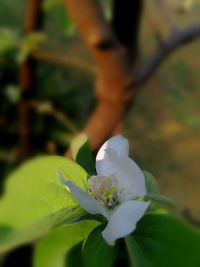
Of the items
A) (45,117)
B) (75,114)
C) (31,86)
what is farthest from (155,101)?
(31,86)

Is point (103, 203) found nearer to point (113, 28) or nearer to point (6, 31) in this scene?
point (113, 28)

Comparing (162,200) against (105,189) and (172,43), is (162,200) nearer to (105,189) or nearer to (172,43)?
(105,189)

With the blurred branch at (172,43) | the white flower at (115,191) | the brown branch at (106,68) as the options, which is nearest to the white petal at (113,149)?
the white flower at (115,191)

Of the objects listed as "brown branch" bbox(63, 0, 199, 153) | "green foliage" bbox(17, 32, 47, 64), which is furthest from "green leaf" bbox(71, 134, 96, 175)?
"green foliage" bbox(17, 32, 47, 64)

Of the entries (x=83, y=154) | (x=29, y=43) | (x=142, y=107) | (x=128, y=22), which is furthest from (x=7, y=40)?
(x=142, y=107)

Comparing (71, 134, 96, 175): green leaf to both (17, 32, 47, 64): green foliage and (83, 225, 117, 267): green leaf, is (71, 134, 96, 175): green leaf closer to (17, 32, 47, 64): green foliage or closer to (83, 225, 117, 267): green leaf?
(83, 225, 117, 267): green leaf

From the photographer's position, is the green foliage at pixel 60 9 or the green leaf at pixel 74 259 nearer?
the green leaf at pixel 74 259

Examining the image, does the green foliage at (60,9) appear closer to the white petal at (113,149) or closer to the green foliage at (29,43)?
the green foliage at (29,43)
